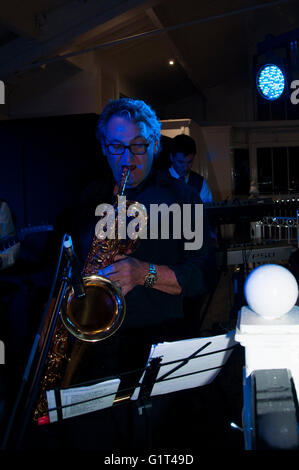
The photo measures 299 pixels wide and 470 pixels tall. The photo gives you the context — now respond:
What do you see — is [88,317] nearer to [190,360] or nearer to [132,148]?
[190,360]

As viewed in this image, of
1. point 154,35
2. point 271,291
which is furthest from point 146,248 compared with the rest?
point 154,35

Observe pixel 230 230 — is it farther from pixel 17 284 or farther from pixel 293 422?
pixel 293 422

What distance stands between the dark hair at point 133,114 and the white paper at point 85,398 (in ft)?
3.43

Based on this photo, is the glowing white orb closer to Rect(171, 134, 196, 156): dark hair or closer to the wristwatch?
the wristwatch

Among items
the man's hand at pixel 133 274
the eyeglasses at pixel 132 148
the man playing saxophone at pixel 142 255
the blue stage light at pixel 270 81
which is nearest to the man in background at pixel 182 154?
the blue stage light at pixel 270 81

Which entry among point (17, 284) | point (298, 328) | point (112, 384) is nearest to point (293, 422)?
point (298, 328)

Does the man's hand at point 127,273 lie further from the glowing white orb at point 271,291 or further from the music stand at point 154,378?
the glowing white orb at point 271,291

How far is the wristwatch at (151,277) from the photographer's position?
1564mm

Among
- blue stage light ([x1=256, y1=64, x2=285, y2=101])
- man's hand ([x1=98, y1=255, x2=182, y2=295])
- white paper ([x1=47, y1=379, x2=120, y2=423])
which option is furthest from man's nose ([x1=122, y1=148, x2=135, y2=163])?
blue stage light ([x1=256, y1=64, x2=285, y2=101])

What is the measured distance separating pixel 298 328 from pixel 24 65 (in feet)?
15.2

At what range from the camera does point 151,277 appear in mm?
1569

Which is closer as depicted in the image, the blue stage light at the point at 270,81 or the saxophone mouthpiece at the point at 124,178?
the saxophone mouthpiece at the point at 124,178

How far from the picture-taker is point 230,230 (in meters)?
10.1

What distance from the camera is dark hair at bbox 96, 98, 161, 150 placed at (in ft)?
5.60
